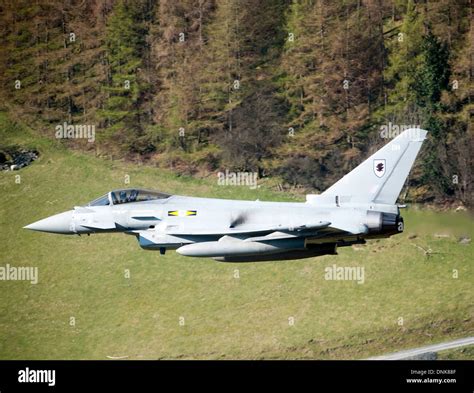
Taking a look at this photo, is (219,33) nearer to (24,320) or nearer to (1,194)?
(1,194)

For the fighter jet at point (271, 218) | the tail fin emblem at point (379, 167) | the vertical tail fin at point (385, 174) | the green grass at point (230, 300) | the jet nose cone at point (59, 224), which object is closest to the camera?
the fighter jet at point (271, 218)

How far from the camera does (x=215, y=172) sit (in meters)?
78.4

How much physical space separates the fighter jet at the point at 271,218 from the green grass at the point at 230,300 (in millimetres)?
16726

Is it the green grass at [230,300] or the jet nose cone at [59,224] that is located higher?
the jet nose cone at [59,224]

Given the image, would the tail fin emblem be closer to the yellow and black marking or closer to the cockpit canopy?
the yellow and black marking

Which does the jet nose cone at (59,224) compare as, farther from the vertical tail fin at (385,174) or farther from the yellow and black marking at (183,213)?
the vertical tail fin at (385,174)

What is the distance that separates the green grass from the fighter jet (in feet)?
54.9

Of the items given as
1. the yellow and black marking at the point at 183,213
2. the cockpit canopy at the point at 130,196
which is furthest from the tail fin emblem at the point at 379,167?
the cockpit canopy at the point at 130,196

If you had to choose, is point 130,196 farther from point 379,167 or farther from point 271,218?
point 379,167

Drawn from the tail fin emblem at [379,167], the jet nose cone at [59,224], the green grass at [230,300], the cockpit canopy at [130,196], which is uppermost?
the tail fin emblem at [379,167]

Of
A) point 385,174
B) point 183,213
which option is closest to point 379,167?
point 385,174

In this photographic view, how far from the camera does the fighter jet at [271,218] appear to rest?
47.3m

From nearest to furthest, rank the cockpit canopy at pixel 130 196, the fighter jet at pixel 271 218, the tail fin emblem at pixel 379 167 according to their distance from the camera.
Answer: the fighter jet at pixel 271 218 → the tail fin emblem at pixel 379 167 → the cockpit canopy at pixel 130 196

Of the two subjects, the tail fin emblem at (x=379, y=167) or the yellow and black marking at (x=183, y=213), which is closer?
the tail fin emblem at (x=379, y=167)
